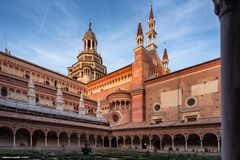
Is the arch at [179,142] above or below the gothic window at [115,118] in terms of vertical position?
below

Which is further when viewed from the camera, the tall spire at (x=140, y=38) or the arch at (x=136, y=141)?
the tall spire at (x=140, y=38)

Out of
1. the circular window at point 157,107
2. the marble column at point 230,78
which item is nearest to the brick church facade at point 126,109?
the circular window at point 157,107

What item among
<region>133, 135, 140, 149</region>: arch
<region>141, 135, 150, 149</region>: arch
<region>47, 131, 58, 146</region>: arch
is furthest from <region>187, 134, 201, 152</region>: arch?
<region>47, 131, 58, 146</region>: arch

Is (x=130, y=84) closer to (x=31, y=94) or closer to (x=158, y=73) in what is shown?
(x=158, y=73)

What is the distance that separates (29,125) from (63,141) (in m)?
8.21

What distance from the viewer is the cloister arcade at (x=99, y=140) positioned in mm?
26703

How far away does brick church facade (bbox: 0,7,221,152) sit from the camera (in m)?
28.3

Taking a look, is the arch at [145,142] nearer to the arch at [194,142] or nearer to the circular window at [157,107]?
the circular window at [157,107]

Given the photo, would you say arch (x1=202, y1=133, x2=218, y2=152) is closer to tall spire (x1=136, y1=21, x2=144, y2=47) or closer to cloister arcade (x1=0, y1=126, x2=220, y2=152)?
cloister arcade (x1=0, y1=126, x2=220, y2=152)

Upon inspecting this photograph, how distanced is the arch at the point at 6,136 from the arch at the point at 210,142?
27.5m

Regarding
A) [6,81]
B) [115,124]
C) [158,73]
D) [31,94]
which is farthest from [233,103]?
[158,73]

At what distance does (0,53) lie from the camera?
39.0 meters

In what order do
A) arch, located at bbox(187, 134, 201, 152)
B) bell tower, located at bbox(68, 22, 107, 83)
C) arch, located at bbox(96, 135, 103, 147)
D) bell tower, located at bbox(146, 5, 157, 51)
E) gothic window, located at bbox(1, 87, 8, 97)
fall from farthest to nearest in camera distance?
bell tower, located at bbox(68, 22, 107, 83) → bell tower, located at bbox(146, 5, 157, 51) → arch, located at bbox(96, 135, 103, 147) → gothic window, located at bbox(1, 87, 8, 97) → arch, located at bbox(187, 134, 201, 152)

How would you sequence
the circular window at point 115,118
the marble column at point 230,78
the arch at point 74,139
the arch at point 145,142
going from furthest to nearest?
1. the circular window at point 115,118
2. the arch at point 145,142
3. the arch at point 74,139
4. the marble column at point 230,78
